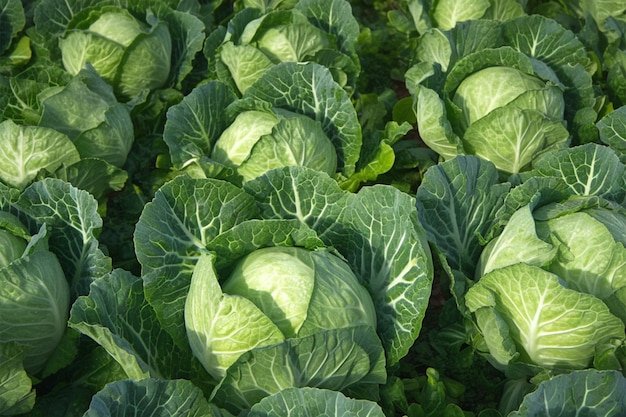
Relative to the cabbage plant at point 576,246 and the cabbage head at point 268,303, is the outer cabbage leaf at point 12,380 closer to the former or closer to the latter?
the cabbage head at point 268,303

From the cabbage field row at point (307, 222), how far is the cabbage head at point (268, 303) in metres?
0.01

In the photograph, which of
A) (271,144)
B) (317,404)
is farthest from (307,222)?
(317,404)

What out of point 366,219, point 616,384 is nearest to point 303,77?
point 366,219

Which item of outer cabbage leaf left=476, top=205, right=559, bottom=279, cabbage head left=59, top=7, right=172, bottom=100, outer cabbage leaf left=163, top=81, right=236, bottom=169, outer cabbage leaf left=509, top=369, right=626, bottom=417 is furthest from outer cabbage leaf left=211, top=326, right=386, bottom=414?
cabbage head left=59, top=7, right=172, bottom=100

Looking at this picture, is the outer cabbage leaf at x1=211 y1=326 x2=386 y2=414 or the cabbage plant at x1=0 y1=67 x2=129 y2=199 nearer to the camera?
the outer cabbage leaf at x1=211 y1=326 x2=386 y2=414

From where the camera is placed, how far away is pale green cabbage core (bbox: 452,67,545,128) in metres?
4.86

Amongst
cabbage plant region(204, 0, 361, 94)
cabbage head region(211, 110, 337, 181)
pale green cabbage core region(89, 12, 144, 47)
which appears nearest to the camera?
cabbage head region(211, 110, 337, 181)

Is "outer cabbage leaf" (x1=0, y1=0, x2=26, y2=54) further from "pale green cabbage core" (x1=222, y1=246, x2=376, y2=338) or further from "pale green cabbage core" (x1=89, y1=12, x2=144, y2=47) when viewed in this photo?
"pale green cabbage core" (x1=222, y1=246, x2=376, y2=338)

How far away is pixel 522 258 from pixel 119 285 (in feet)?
6.67

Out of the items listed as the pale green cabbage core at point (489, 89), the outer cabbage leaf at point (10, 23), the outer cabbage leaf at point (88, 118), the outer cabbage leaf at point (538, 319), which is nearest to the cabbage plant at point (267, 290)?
the outer cabbage leaf at point (538, 319)

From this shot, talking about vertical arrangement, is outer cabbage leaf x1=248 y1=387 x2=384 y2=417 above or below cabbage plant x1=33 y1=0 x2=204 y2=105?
below

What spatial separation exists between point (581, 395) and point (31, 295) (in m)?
2.70

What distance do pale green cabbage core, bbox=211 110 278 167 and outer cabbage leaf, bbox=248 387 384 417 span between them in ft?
6.90

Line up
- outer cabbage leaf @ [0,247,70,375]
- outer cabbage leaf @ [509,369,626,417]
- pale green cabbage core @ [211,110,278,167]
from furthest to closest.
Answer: pale green cabbage core @ [211,110,278,167], outer cabbage leaf @ [0,247,70,375], outer cabbage leaf @ [509,369,626,417]
